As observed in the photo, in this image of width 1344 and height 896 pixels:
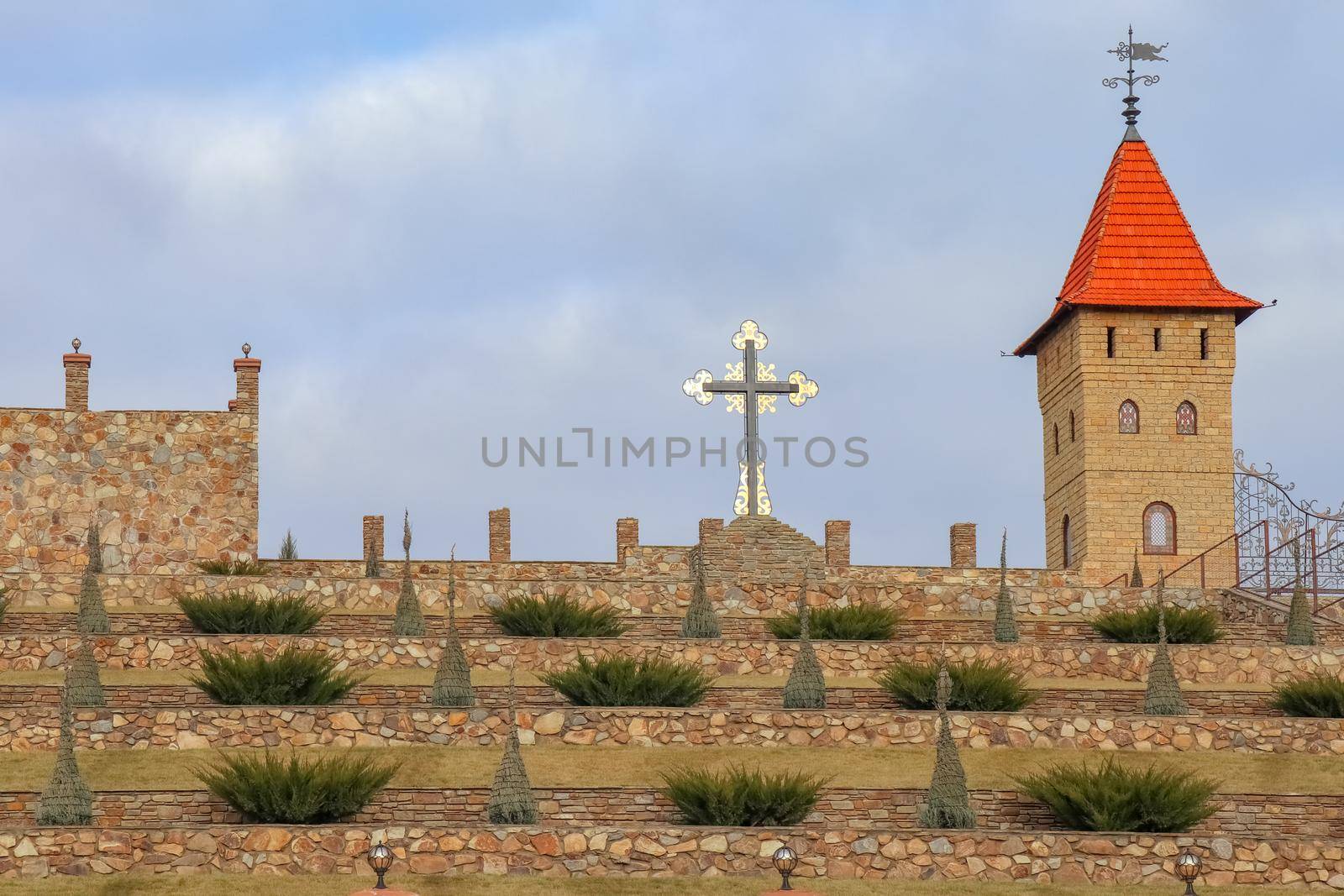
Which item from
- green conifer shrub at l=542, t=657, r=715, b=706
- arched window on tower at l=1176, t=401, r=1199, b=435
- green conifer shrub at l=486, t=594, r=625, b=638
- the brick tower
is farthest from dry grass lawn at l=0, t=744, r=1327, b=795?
arched window on tower at l=1176, t=401, r=1199, b=435

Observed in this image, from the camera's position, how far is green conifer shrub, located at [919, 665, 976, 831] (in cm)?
2527

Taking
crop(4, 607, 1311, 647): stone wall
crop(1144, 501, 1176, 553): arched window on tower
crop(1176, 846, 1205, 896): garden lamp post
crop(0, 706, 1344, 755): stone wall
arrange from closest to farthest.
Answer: crop(1176, 846, 1205, 896): garden lamp post → crop(0, 706, 1344, 755): stone wall → crop(4, 607, 1311, 647): stone wall → crop(1144, 501, 1176, 553): arched window on tower

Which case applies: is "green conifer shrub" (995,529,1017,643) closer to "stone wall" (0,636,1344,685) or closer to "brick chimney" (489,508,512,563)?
"stone wall" (0,636,1344,685)

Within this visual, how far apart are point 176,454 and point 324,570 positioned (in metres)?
3.63

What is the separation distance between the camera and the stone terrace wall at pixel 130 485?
4025 centimetres

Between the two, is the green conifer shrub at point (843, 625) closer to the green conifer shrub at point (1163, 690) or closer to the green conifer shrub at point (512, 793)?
the green conifer shrub at point (1163, 690)

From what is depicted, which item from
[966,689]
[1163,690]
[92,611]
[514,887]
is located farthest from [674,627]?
[514,887]

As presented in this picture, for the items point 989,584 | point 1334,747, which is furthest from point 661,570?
point 1334,747

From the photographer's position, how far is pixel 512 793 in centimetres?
2494

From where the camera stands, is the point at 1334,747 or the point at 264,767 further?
the point at 1334,747

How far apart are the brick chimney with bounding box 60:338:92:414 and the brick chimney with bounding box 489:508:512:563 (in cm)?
730

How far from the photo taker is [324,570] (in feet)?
130

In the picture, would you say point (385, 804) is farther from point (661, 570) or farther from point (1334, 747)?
point (661, 570)

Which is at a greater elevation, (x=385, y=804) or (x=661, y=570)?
(x=661, y=570)
